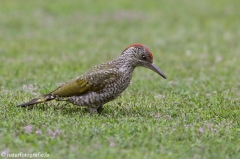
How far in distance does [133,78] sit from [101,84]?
12.2 feet

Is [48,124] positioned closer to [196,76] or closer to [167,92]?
[167,92]

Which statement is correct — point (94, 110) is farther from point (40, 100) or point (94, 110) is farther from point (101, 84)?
point (40, 100)

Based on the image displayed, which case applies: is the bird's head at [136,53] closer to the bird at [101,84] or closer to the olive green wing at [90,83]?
the bird at [101,84]

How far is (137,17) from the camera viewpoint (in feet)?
64.4

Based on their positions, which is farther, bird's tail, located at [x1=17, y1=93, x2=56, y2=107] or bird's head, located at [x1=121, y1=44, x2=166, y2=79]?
bird's head, located at [x1=121, y1=44, x2=166, y2=79]

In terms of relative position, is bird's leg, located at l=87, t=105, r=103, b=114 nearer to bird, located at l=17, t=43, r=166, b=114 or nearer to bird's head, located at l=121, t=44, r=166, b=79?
bird, located at l=17, t=43, r=166, b=114

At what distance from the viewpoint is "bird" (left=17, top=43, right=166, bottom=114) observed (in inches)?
306

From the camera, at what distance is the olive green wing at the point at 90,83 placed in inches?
307

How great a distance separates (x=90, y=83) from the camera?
7.84m

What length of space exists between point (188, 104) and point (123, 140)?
257 cm

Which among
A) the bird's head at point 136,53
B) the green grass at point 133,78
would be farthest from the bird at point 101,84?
the green grass at point 133,78

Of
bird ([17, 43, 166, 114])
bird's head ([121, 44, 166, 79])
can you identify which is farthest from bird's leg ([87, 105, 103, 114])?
bird's head ([121, 44, 166, 79])

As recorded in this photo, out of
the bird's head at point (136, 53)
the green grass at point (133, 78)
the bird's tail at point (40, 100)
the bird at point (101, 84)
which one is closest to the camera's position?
the green grass at point (133, 78)

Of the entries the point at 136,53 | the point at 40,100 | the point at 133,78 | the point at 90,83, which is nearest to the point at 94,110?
the point at 90,83
